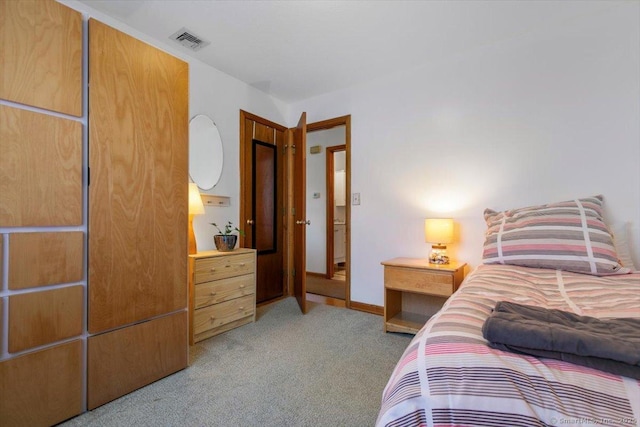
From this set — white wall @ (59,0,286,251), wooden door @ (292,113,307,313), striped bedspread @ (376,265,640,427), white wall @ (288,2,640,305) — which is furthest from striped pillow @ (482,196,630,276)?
white wall @ (59,0,286,251)

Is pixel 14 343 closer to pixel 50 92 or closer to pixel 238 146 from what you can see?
pixel 50 92

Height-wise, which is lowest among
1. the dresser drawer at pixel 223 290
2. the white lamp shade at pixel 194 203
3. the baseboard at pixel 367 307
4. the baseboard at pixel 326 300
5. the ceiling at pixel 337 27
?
the baseboard at pixel 326 300

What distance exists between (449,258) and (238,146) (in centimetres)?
229

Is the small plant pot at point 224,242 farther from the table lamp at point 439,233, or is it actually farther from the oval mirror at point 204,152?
the table lamp at point 439,233

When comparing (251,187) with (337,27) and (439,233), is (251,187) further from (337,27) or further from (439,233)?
(439,233)

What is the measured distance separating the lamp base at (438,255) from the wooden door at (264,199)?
70.4 inches

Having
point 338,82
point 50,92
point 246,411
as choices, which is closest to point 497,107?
point 338,82

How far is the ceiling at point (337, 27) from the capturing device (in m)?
2.00

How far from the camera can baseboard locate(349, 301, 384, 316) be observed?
9.80 ft

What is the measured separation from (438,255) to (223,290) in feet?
5.98

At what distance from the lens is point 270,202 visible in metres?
3.47

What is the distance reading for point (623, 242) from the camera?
1878 millimetres

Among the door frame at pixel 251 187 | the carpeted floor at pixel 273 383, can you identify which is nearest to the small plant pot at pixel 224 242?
the door frame at pixel 251 187

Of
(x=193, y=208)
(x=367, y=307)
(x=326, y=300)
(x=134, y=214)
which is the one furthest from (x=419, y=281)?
(x=134, y=214)
